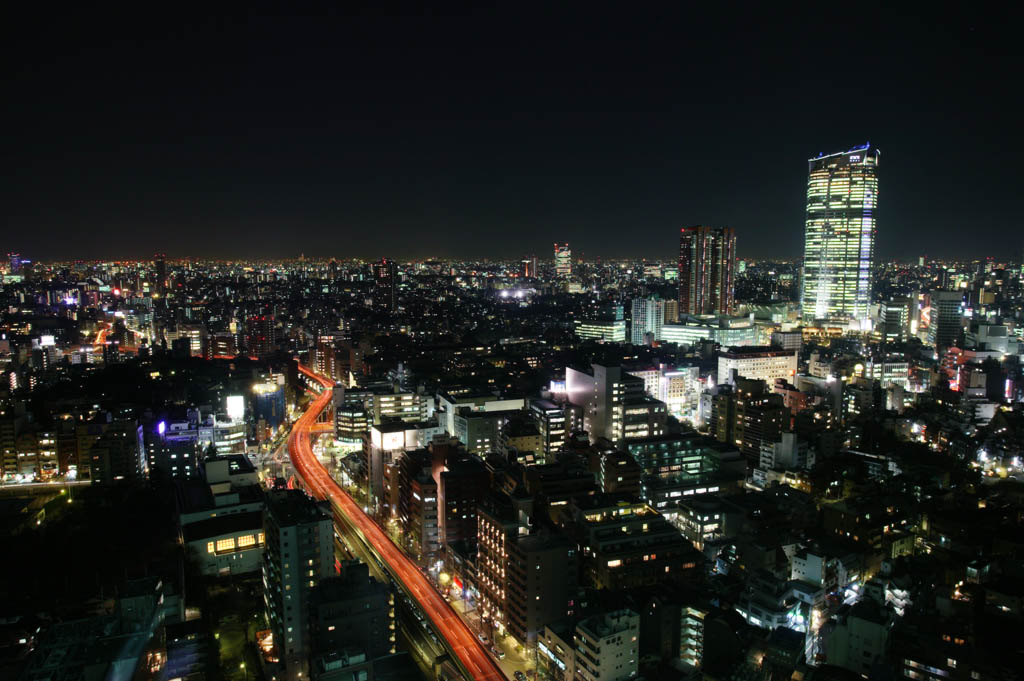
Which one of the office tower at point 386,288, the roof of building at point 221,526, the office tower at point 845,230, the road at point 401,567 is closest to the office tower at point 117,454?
the road at point 401,567

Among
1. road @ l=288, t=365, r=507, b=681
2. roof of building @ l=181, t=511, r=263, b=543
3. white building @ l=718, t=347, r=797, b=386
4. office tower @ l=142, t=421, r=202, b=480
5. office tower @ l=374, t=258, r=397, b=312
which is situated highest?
office tower @ l=374, t=258, r=397, b=312

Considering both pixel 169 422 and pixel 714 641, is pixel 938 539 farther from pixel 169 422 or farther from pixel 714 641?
pixel 169 422

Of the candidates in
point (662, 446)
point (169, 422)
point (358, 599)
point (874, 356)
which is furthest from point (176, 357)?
point (874, 356)

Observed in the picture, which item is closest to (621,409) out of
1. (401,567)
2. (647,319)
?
(401,567)

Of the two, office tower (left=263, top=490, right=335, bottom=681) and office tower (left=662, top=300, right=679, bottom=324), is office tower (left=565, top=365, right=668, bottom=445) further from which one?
office tower (left=662, top=300, right=679, bottom=324)

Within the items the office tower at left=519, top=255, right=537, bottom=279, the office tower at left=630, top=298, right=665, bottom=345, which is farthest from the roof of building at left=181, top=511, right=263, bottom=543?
the office tower at left=519, top=255, right=537, bottom=279

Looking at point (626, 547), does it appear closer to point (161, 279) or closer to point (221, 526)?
point (221, 526)
